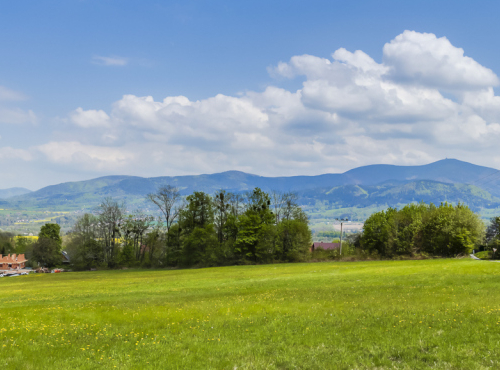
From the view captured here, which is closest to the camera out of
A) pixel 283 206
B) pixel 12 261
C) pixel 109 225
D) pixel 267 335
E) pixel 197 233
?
pixel 267 335

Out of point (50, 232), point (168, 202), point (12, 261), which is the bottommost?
point (12, 261)

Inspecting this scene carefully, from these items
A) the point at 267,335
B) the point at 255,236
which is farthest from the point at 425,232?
the point at 267,335

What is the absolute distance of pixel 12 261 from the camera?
131 m

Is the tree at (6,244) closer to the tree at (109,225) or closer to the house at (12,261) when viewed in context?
the house at (12,261)

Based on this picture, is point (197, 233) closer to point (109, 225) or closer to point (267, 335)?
point (109, 225)

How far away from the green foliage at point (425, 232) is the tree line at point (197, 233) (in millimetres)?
19287

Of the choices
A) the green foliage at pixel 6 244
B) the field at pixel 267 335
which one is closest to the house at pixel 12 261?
the green foliage at pixel 6 244

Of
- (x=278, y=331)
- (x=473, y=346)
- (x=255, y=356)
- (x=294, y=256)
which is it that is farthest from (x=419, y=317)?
(x=294, y=256)

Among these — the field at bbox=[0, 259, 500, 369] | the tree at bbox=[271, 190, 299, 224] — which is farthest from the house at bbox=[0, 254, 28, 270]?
the field at bbox=[0, 259, 500, 369]

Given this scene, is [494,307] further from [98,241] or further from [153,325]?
[98,241]

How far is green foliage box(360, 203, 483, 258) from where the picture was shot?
8069 centimetres

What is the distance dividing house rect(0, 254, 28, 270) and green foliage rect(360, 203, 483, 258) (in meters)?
124

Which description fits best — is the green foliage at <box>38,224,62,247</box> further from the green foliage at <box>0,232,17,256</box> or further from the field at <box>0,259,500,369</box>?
the field at <box>0,259,500,369</box>

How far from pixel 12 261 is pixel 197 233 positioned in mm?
86883
